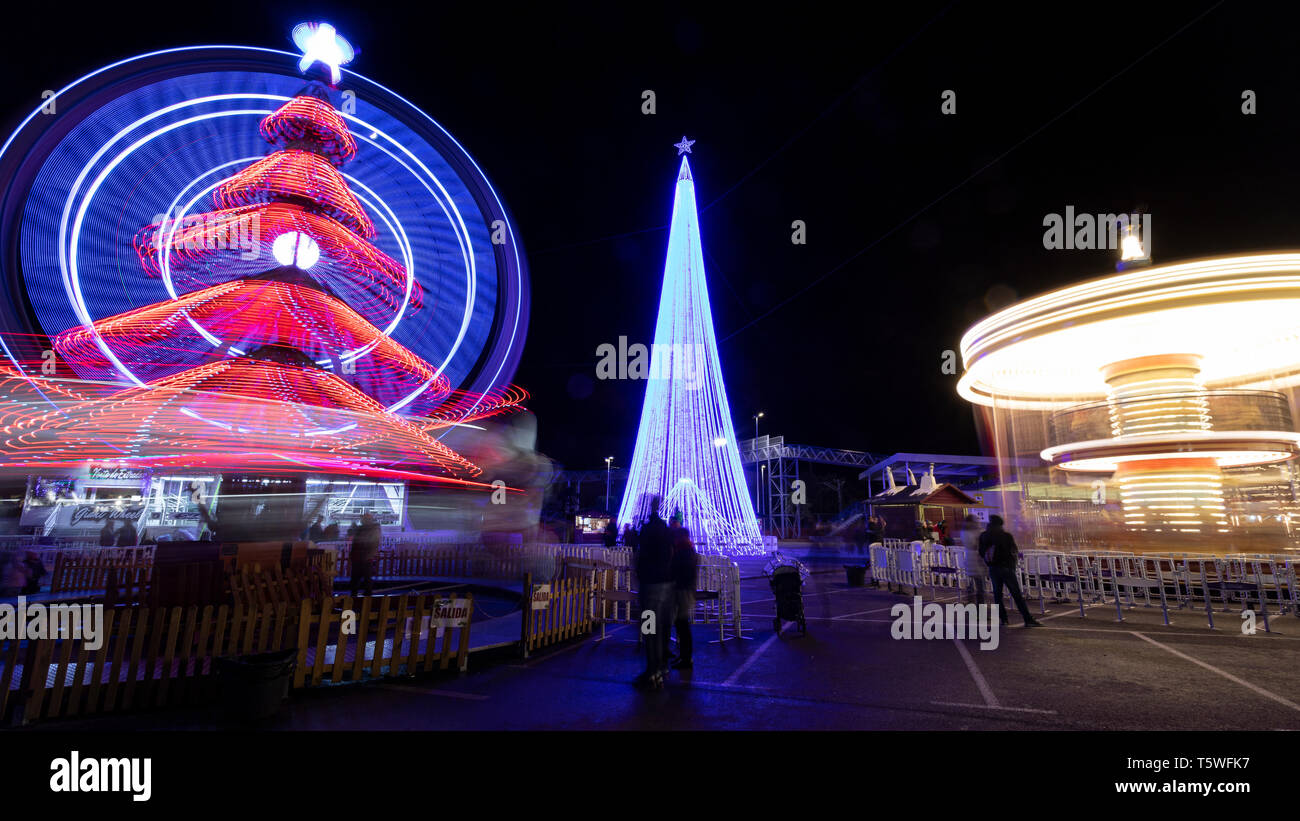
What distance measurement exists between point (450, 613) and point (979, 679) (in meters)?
5.88

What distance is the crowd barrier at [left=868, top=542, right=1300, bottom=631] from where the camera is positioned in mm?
10531

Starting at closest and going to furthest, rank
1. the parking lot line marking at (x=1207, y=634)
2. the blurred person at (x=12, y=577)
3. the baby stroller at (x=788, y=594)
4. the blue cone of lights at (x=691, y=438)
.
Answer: the parking lot line marking at (x=1207, y=634)
the baby stroller at (x=788, y=594)
the blurred person at (x=12, y=577)
the blue cone of lights at (x=691, y=438)

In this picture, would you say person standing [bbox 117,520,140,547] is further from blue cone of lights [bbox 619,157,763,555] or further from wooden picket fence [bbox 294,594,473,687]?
blue cone of lights [bbox 619,157,763,555]

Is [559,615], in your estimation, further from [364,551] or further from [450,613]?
[364,551]

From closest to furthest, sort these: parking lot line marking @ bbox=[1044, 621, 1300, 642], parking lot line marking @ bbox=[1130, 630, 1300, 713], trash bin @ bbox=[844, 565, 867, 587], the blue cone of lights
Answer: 1. parking lot line marking @ bbox=[1130, 630, 1300, 713]
2. parking lot line marking @ bbox=[1044, 621, 1300, 642]
3. trash bin @ bbox=[844, 565, 867, 587]
4. the blue cone of lights

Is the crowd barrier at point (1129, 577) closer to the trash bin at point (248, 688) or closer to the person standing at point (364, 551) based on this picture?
the trash bin at point (248, 688)

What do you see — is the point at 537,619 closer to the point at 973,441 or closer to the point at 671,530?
the point at 671,530

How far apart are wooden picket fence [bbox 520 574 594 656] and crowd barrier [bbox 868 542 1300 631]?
22.7ft

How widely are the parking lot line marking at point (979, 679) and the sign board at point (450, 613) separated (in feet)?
17.2

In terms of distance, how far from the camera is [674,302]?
21016 mm

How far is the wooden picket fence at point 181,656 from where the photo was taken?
4.83 meters

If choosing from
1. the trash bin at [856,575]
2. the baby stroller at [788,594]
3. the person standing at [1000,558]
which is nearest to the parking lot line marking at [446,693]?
the baby stroller at [788,594]

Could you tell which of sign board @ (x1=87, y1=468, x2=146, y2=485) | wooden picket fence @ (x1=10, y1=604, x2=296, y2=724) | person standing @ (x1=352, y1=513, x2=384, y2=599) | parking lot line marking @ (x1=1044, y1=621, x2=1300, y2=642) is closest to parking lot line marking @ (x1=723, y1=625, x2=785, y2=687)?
parking lot line marking @ (x1=1044, y1=621, x2=1300, y2=642)
